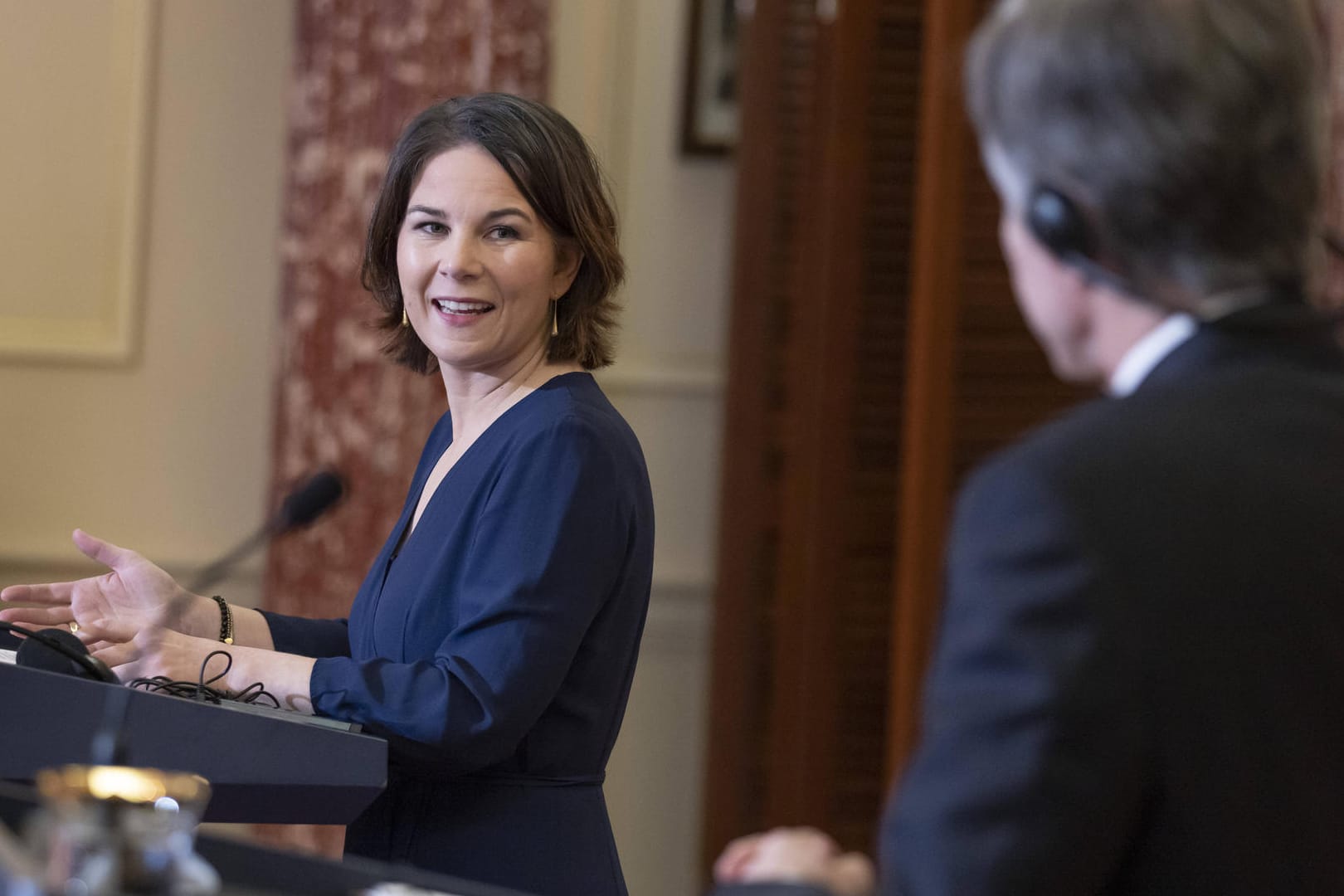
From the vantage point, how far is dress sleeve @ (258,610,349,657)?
1.88 m

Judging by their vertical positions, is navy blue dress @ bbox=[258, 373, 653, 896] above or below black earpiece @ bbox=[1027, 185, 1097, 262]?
below

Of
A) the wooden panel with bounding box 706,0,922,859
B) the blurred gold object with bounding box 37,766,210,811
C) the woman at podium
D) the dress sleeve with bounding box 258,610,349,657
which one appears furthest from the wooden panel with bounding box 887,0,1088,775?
the blurred gold object with bounding box 37,766,210,811

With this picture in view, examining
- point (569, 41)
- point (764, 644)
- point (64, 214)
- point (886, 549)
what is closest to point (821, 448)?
point (886, 549)

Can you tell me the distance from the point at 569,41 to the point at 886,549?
1465mm

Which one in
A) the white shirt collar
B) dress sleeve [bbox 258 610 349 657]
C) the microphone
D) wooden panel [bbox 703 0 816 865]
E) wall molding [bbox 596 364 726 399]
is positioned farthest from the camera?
wall molding [bbox 596 364 726 399]

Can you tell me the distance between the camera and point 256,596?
11.1 feet

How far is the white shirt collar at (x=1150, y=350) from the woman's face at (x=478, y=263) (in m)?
0.93

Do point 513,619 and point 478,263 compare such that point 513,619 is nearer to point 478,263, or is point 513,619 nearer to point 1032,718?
point 478,263

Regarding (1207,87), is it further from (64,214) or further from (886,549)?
(64,214)

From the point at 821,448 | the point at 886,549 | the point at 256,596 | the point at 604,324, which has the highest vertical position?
the point at 604,324

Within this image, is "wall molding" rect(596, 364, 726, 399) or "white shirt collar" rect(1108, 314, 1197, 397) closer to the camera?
"white shirt collar" rect(1108, 314, 1197, 397)

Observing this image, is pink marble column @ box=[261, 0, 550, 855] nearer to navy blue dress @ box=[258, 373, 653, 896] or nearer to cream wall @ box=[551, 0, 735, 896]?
cream wall @ box=[551, 0, 735, 896]

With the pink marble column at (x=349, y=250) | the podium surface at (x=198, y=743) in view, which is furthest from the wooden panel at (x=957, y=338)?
the pink marble column at (x=349, y=250)

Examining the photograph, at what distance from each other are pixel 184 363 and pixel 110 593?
1739 mm
